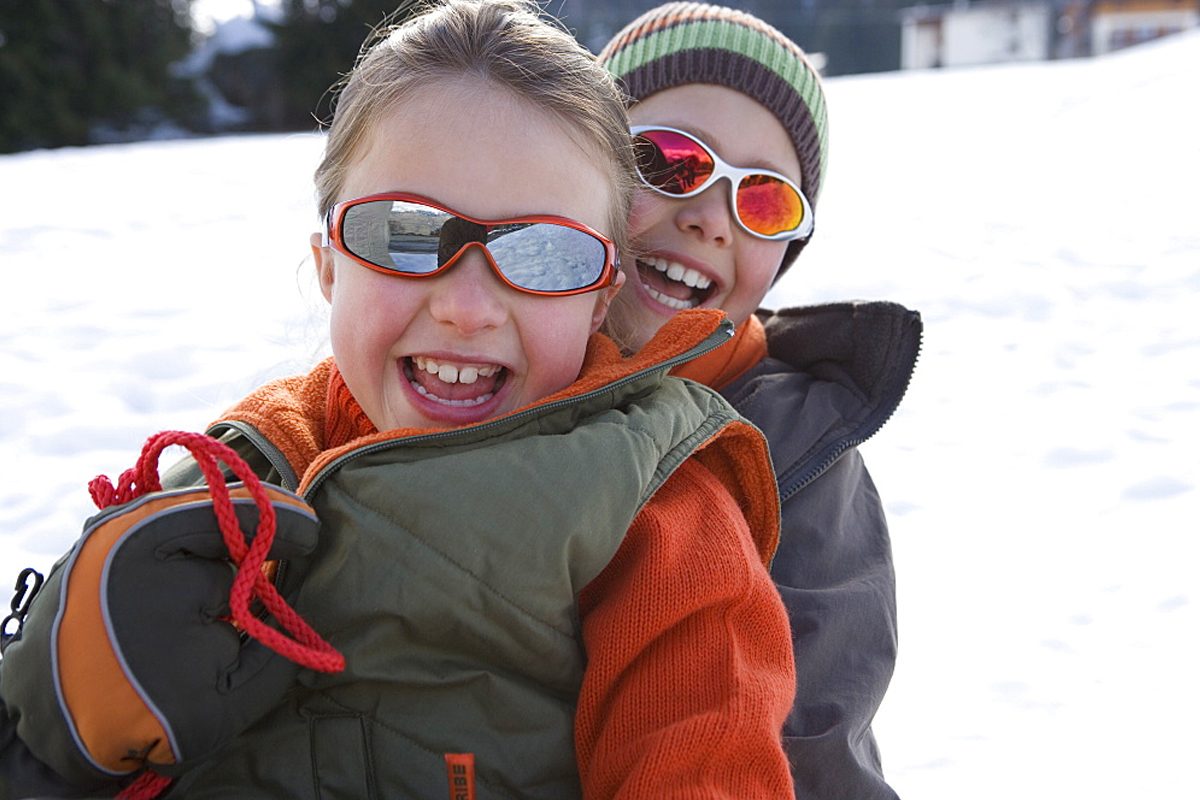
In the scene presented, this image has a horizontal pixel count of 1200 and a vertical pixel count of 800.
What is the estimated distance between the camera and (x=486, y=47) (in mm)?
1727

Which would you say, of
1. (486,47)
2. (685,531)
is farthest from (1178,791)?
(486,47)

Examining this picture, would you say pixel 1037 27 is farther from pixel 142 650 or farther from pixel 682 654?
pixel 142 650

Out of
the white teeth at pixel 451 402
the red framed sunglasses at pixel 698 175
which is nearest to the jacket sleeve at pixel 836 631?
the red framed sunglasses at pixel 698 175

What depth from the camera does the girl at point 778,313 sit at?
197cm

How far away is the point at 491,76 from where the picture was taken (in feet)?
5.50

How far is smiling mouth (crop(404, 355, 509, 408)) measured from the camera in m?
1.64

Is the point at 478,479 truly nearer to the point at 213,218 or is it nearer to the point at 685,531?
the point at 685,531

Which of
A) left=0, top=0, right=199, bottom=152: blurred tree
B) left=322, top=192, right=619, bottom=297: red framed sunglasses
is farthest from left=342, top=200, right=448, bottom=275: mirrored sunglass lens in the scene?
left=0, top=0, right=199, bottom=152: blurred tree

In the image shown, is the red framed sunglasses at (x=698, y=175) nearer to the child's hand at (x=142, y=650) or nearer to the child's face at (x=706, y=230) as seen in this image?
the child's face at (x=706, y=230)

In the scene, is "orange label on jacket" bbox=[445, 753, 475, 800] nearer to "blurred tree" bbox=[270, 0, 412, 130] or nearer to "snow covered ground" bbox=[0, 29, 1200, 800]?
"snow covered ground" bbox=[0, 29, 1200, 800]

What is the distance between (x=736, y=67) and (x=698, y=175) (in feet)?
0.97

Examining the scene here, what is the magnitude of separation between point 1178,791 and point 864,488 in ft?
2.55

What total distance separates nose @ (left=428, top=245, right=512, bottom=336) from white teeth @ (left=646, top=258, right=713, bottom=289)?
69cm

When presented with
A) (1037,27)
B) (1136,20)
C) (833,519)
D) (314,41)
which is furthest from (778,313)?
(1136,20)
